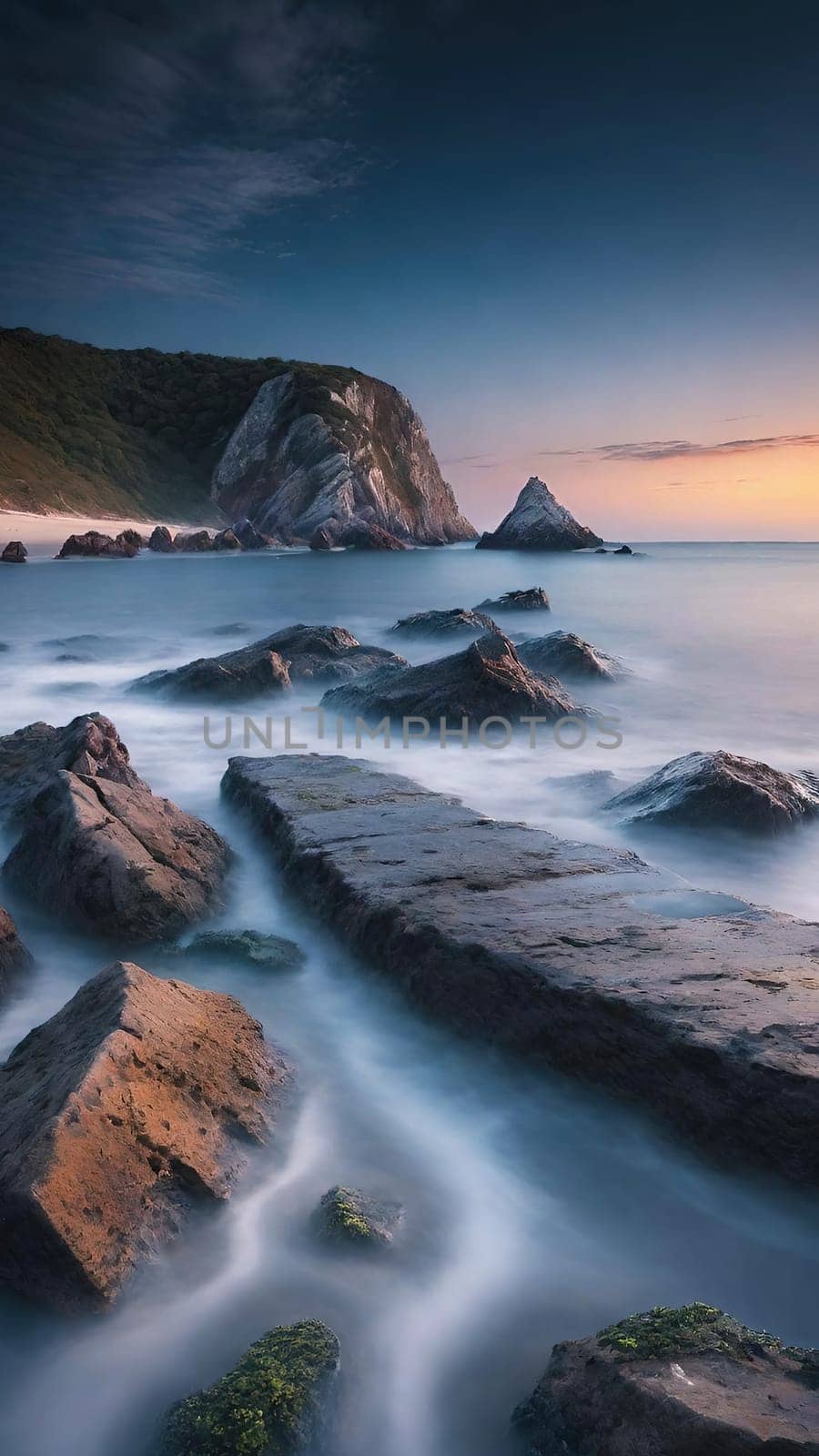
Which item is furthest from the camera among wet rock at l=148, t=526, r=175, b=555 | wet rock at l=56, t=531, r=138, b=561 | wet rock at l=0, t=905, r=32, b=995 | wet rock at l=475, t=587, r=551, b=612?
wet rock at l=148, t=526, r=175, b=555

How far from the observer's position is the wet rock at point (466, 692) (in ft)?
29.2

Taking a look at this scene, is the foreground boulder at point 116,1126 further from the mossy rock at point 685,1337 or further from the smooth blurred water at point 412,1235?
the mossy rock at point 685,1337

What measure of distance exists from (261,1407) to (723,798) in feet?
16.5

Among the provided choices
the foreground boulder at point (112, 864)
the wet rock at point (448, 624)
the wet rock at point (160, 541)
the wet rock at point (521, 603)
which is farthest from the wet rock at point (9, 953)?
the wet rock at point (160, 541)

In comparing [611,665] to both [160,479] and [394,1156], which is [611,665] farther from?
[160,479]

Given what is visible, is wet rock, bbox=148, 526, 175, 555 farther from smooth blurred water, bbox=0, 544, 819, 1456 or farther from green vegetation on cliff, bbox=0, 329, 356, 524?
smooth blurred water, bbox=0, 544, 819, 1456

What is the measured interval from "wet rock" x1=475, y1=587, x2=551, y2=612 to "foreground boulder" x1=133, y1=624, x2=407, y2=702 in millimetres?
7727

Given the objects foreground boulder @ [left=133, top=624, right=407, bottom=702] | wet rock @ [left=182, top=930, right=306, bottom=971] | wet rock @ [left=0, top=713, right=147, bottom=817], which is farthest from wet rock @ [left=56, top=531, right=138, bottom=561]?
wet rock @ [left=182, top=930, right=306, bottom=971]

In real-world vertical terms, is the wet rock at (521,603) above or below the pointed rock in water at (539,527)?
below

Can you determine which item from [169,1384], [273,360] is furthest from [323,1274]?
[273,360]

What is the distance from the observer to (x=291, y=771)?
642cm

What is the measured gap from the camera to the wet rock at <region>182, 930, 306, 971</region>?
4188 mm

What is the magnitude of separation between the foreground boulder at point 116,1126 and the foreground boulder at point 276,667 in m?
7.25

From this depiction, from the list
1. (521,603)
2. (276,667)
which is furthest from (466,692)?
(521,603)
